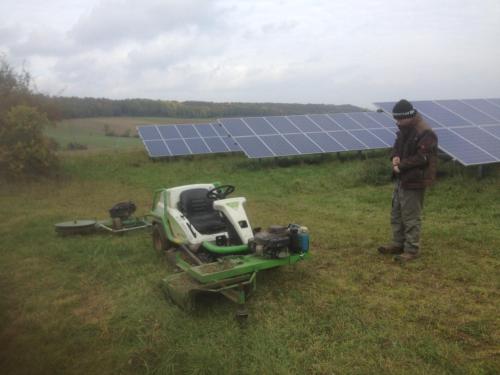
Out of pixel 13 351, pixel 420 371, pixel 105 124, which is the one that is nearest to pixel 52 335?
pixel 13 351

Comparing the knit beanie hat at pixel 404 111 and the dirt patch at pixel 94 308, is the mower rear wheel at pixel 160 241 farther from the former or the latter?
the knit beanie hat at pixel 404 111

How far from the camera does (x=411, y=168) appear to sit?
5508 mm

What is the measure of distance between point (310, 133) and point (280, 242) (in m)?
12.8

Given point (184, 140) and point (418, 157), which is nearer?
point (418, 157)

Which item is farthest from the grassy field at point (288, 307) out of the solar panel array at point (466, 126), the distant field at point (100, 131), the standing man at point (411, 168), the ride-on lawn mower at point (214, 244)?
the distant field at point (100, 131)

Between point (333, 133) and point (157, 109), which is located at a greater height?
point (157, 109)

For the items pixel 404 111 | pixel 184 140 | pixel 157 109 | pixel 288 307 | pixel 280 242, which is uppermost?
pixel 157 109

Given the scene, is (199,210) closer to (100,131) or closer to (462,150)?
(462,150)

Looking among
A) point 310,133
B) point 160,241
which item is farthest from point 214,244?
point 310,133

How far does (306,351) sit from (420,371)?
889 mm

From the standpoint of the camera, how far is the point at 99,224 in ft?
26.8

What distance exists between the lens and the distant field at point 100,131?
29.2 m

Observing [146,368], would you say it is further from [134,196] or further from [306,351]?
[134,196]

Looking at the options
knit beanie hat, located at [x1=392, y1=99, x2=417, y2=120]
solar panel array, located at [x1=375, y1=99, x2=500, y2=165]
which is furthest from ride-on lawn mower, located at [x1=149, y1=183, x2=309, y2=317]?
solar panel array, located at [x1=375, y1=99, x2=500, y2=165]
